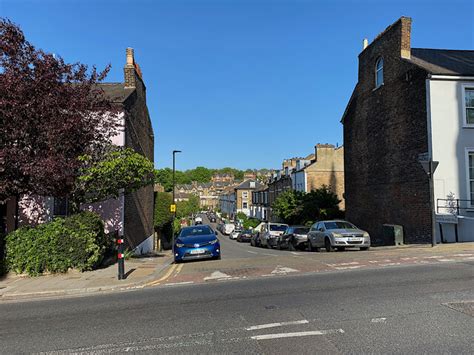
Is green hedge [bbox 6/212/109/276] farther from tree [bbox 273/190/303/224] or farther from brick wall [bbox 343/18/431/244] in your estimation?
tree [bbox 273/190/303/224]

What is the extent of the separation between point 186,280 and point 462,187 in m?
14.3

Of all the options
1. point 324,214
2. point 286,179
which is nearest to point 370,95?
point 324,214

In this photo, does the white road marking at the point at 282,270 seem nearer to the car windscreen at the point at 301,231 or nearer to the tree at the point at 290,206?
the car windscreen at the point at 301,231

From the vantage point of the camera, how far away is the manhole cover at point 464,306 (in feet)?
19.3

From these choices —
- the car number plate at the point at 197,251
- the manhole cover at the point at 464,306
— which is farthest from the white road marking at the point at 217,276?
the manhole cover at the point at 464,306

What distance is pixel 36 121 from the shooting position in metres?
10.9

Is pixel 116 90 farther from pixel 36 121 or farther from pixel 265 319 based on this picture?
pixel 265 319

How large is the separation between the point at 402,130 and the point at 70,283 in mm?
17527

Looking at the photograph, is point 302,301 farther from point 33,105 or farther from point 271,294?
point 33,105

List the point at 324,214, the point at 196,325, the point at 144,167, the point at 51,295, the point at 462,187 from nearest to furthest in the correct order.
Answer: the point at 196,325 → the point at 51,295 → the point at 144,167 → the point at 462,187 → the point at 324,214

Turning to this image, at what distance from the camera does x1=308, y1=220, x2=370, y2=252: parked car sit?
1627 cm

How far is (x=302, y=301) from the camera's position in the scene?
6.93 metres

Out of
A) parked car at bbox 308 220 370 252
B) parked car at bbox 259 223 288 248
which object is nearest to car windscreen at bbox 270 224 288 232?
parked car at bbox 259 223 288 248

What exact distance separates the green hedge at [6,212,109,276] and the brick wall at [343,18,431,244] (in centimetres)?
1489
